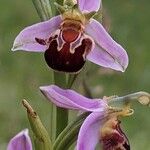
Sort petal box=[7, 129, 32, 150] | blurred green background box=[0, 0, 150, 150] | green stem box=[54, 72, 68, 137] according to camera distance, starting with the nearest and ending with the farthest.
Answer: petal box=[7, 129, 32, 150] → green stem box=[54, 72, 68, 137] → blurred green background box=[0, 0, 150, 150]

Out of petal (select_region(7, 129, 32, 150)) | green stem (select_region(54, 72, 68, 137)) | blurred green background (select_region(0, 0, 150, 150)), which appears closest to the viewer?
petal (select_region(7, 129, 32, 150))

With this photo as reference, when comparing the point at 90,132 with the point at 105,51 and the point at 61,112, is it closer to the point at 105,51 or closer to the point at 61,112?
the point at 61,112

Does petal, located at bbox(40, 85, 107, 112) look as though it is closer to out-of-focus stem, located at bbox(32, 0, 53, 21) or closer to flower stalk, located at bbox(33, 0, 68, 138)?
flower stalk, located at bbox(33, 0, 68, 138)

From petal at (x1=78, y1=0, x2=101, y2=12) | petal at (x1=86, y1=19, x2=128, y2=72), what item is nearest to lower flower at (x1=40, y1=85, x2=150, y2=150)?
petal at (x1=86, y1=19, x2=128, y2=72)

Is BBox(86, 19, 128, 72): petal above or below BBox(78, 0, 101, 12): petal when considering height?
below

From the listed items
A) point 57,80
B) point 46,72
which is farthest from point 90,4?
point 46,72
